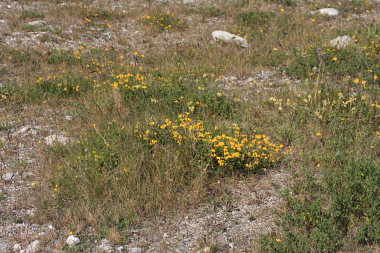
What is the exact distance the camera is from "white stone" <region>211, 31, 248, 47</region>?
9.59 metres

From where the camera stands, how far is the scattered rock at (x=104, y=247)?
12.8ft

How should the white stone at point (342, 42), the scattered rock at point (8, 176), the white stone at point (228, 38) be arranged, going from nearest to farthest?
the scattered rock at point (8, 176) < the white stone at point (342, 42) < the white stone at point (228, 38)

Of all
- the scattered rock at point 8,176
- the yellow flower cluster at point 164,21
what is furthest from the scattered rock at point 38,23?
the scattered rock at point 8,176

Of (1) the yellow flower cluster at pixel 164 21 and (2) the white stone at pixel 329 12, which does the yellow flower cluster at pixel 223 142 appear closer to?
(1) the yellow flower cluster at pixel 164 21

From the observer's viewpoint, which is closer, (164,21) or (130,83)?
(130,83)

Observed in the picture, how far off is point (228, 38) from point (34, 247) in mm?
7191

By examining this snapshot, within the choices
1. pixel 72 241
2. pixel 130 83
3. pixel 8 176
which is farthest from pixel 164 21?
pixel 72 241

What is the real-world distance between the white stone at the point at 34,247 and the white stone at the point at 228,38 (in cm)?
685

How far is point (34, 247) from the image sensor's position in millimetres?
3893

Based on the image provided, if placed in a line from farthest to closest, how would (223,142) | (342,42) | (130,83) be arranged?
(342,42) → (130,83) → (223,142)

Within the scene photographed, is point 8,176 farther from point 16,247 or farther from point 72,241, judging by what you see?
point 72,241

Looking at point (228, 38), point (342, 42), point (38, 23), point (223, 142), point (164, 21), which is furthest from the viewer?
point (164, 21)

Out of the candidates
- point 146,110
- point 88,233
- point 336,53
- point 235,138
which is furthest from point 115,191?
point 336,53

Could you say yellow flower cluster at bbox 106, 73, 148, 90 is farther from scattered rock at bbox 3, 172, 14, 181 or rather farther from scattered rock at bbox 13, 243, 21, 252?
scattered rock at bbox 13, 243, 21, 252
